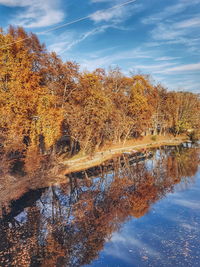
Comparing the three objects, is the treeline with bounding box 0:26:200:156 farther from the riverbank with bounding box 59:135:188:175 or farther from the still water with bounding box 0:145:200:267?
the still water with bounding box 0:145:200:267

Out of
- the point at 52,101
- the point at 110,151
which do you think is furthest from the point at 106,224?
the point at 110,151

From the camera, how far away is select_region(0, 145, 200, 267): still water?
1150 cm

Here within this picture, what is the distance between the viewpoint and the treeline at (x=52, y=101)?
23.1m

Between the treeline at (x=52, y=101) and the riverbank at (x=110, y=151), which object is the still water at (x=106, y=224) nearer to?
the riverbank at (x=110, y=151)

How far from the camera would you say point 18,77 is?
23984mm

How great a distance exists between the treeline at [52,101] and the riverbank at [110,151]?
185cm

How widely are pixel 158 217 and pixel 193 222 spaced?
2434 millimetres

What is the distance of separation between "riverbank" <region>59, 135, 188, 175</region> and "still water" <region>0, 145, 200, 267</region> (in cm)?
475

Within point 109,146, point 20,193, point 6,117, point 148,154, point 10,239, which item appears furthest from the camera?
point 109,146

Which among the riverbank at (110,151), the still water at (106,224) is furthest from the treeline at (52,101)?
the still water at (106,224)

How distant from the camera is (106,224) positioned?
48.7ft

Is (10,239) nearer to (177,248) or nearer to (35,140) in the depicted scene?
(177,248)

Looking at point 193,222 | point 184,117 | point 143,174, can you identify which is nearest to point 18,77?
point 143,174

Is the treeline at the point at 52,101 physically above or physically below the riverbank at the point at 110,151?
above
